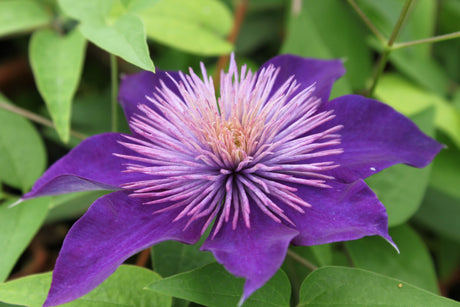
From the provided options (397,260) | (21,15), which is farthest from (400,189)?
(21,15)

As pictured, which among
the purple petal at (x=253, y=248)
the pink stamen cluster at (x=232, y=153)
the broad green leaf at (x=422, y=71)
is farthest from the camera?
the broad green leaf at (x=422, y=71)

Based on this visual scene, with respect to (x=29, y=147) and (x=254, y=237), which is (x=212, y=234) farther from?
(x=29, y=147)

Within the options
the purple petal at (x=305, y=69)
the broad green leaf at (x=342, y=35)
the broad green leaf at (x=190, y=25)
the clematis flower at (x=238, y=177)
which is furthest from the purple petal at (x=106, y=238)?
the broad green leaf at (x=342, y=35)

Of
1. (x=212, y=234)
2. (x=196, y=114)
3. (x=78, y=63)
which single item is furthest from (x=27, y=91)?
(x=212, y=234)

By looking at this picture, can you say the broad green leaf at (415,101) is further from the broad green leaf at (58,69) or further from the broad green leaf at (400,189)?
the broad green leaf at (58,69)

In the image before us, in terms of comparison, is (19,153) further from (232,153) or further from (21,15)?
(232,153)

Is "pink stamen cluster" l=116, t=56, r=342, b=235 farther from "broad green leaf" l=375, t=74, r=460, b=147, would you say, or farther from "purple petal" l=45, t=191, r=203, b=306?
"broad green leaf" l=375, t=74, r=460, b=147
